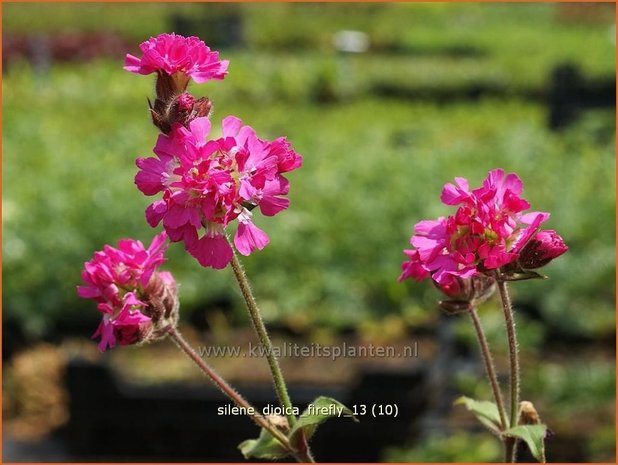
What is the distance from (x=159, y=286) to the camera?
0.90 meters

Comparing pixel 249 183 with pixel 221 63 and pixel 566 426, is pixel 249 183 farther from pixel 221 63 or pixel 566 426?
pixel 566 426

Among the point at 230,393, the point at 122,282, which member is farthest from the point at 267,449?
the point at 122,282

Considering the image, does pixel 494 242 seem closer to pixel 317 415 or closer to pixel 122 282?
pixel 317 415

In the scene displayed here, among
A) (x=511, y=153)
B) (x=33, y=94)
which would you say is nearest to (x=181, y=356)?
(x=511, y=153)

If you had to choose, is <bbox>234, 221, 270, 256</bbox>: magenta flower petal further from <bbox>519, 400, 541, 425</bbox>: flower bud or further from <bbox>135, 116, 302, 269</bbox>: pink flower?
<bbox>519, 400, 541, 425</bbox>: flower bud

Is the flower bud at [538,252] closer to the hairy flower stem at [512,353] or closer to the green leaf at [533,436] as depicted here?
the hairy flower stem at [512,353]

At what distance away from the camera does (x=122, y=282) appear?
0.89 meters

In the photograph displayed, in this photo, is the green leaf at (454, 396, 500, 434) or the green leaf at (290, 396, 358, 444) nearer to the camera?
the green leaf at (290, 396, 358, 444)

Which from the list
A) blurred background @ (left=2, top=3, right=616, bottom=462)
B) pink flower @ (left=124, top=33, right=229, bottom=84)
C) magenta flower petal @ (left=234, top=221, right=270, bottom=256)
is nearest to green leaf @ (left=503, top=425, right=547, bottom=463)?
magenta flower petal @ (left=234, top=221, right=270, bottom=256)

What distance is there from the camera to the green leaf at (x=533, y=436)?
0.85m

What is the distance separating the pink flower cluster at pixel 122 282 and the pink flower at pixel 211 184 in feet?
0.25

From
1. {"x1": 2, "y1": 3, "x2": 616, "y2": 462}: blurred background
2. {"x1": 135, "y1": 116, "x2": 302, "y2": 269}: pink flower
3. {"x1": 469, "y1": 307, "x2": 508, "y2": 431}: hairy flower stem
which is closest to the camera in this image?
{"x1": 135, "y1": 116, "x2": 302, "y2": 269}: pink flower

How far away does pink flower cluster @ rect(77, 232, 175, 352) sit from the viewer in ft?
2.84

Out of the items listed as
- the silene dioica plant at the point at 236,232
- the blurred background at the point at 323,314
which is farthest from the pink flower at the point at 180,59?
the blurred background at the point at 323,314
